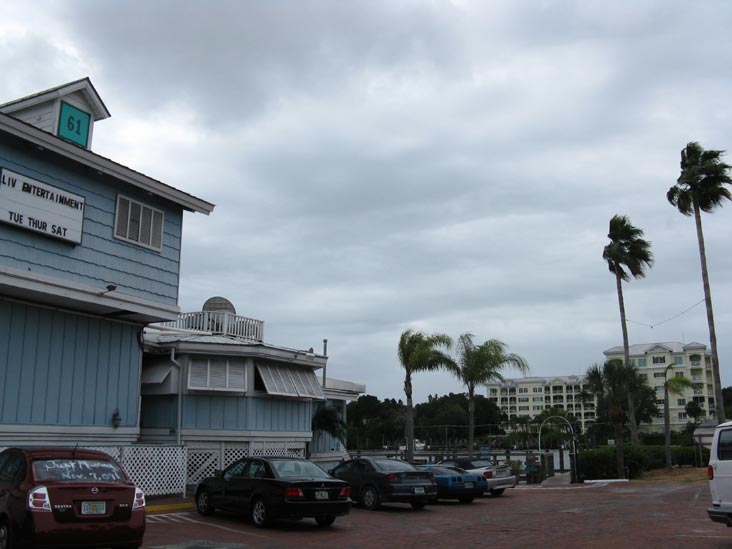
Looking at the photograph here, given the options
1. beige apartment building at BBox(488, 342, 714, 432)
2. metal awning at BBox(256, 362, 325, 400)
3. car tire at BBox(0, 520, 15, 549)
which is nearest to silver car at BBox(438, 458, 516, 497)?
metal awning at BBox(256, 362, 325, 400)

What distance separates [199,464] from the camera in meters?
19.6

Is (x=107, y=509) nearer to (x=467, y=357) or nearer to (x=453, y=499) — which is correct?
(x=453, y=499)

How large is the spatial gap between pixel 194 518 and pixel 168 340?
23.0 feet

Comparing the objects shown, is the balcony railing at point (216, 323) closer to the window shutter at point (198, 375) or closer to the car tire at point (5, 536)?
the window shutter at point (198, 375)

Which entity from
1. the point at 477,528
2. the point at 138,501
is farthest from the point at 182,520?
the point at 477,528

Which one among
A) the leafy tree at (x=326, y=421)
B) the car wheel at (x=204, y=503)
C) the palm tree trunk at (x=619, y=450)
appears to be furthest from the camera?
the palm tree trunk at (x=619, y=450)

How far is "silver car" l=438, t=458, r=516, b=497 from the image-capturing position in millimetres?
21969

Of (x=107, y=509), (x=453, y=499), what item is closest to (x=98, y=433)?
(x=107, y=509)

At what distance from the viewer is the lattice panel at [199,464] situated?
19.5 metres

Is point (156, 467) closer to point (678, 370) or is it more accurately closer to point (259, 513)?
point (259, 513)

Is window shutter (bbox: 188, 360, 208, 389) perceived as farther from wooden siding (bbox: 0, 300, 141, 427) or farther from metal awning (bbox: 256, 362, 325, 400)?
wooden siding (bbox: 0, 300, 141, 427)

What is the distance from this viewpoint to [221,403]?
65.6ft

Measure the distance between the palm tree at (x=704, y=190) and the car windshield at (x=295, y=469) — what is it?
26819 millimetres

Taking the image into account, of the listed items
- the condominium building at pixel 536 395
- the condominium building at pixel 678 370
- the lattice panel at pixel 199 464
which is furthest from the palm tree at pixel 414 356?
the condominium building at pixel 536 395
